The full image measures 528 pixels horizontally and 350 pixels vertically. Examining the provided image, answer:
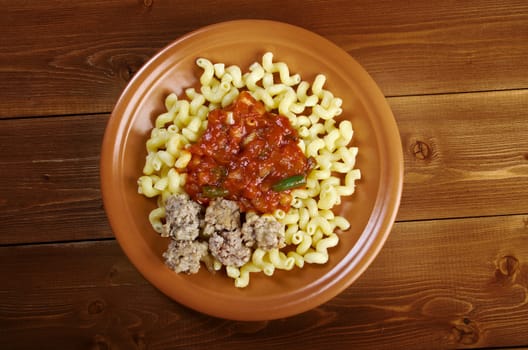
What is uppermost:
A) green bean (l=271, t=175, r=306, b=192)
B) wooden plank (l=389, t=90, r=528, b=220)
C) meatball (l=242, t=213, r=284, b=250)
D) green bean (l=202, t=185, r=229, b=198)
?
wooden plank (l=389, t=90, r=528, b=220)

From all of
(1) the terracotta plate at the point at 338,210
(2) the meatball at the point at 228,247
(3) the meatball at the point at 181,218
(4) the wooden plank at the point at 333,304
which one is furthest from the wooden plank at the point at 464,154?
(3) the meatball at the point at 181,218

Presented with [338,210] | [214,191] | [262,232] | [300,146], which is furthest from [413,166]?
[214,191]

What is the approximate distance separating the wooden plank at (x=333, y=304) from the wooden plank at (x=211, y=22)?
0.74 metres

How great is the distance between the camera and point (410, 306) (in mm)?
2379

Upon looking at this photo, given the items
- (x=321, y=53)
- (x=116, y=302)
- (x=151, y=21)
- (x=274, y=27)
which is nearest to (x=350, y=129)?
(x=321, y=53)

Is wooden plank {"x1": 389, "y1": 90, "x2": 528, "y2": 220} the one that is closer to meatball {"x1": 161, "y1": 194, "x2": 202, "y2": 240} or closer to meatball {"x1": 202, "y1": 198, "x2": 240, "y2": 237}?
meatball {"x1": 202, "y1": 198, "x2": 240, "y2": 237}

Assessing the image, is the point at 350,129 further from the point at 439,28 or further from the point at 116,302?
the point at 116,302

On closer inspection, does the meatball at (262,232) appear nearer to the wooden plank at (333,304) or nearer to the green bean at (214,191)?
the green bean at (214,191)

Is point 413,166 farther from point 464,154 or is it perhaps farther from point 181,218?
point 181,218

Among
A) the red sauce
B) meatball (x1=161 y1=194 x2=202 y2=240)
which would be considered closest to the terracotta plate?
meatball (x1=161 y1=194 x2=202 y2=240)

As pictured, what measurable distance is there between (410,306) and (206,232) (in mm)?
1105

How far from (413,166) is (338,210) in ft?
1.74

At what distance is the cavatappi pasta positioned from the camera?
204cm

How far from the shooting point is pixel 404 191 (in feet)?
7.94
